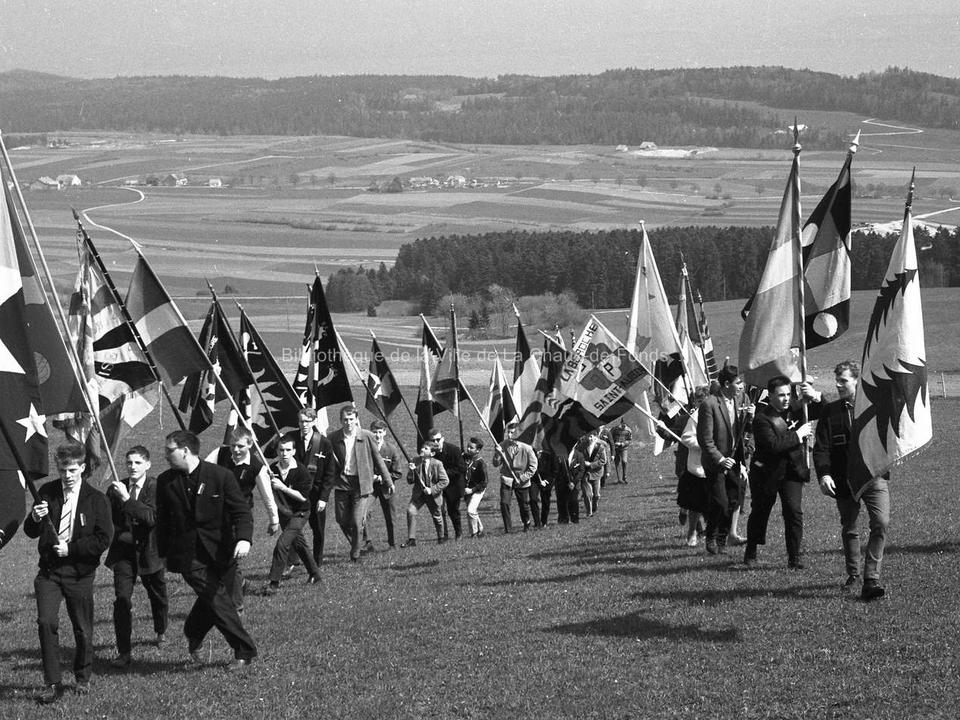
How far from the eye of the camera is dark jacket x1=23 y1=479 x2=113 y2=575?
10.2 meters

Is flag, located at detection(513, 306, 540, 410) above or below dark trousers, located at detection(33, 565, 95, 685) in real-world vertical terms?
below

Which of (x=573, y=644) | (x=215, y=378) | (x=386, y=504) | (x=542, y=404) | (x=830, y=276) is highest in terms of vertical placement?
(x=830, y=276)

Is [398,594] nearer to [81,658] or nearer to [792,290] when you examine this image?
[81,658]

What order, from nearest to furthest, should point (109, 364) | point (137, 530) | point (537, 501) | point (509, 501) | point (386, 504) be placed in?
1. point (137, 530)
2. point (109, 364)
3. point (386, 504)
4. point (509, 501)
5. point (537, 501)

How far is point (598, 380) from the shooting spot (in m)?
18.3

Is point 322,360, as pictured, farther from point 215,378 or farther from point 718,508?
point 718,508

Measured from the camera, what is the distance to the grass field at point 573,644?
932 cm

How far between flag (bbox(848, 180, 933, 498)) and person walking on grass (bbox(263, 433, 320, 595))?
235 inches

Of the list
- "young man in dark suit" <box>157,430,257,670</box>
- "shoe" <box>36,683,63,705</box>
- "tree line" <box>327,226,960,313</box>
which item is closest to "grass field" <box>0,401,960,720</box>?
"shoe" <box>36,683,63,705</box>

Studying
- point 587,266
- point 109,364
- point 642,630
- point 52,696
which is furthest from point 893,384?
point 587,266

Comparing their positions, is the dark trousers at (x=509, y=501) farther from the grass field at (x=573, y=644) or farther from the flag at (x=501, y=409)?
the grass field at (x=573, y=644)

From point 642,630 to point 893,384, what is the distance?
2.96m

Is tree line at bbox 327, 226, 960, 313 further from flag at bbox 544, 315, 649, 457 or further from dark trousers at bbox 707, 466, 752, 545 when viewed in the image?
dark trousers at bbox 707, 466, 752, 545

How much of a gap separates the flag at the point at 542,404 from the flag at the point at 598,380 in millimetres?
1383
